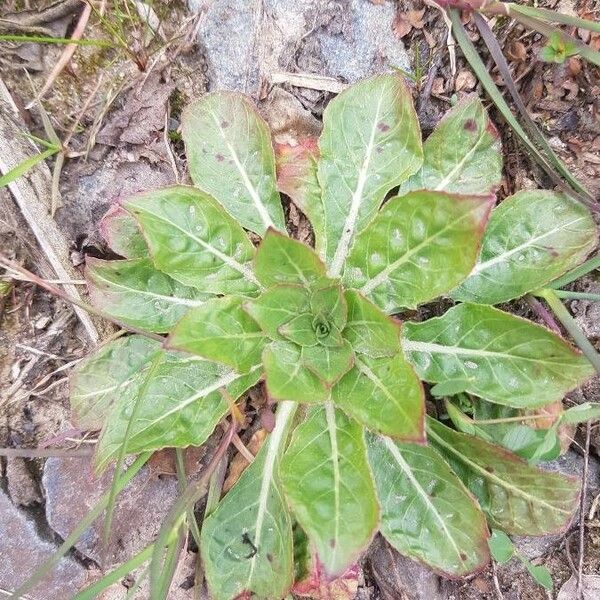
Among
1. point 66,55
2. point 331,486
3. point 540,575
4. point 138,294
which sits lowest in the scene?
point 540,575

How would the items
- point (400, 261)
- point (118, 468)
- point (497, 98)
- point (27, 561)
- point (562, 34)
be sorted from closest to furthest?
1. point (118, 468)
2. point (400, 261)
3. point (562, 34)
4. point (497, 98)
5. point (27, 561)

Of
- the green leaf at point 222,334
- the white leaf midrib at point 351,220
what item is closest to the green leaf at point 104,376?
the green leaf at point 222,334

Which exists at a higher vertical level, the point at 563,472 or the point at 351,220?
the point at 351,220

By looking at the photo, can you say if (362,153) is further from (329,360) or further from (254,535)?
(254,535)

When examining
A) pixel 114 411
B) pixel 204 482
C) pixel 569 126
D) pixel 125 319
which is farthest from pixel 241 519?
pixel 569 126

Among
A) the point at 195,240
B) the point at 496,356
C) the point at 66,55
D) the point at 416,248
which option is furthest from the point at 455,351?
the point at 66,55

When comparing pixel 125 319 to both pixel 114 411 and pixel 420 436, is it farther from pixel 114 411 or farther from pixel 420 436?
pixel 420 436

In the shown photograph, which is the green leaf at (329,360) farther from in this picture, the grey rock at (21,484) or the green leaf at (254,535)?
the grey rock at (21,484)
